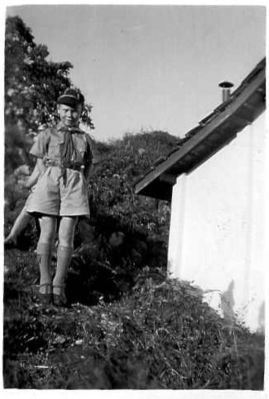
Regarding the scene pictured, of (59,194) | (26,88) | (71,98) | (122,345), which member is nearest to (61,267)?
(59,194)

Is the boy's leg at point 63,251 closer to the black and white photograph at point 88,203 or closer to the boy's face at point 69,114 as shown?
the black and white photograph at point 88,203

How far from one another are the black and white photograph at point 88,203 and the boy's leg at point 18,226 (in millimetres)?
14

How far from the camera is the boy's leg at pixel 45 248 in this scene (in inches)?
180

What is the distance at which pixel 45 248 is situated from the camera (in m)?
4.63

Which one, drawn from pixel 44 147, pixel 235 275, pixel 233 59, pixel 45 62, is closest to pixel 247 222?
pixel 235 275

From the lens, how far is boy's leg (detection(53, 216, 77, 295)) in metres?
4.59

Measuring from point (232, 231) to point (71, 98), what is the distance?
5.74 ft

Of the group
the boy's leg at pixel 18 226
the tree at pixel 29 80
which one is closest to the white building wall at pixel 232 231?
the tree at pixel 29 80

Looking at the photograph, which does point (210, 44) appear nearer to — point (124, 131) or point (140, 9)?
point (140, 9)

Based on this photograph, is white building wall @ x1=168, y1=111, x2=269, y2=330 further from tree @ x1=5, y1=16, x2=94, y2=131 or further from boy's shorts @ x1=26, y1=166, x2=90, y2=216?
tree @ x1=5, y1=16, x2=94, y2=131

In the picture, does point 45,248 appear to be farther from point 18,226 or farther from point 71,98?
point 71,98

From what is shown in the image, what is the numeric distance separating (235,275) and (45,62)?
95.7 inches

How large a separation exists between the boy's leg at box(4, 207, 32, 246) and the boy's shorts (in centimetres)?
6

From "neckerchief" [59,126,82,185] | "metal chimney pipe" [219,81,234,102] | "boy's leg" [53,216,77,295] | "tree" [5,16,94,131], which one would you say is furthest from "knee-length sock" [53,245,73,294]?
"metal chimney pipe" [219,81,234,102]
